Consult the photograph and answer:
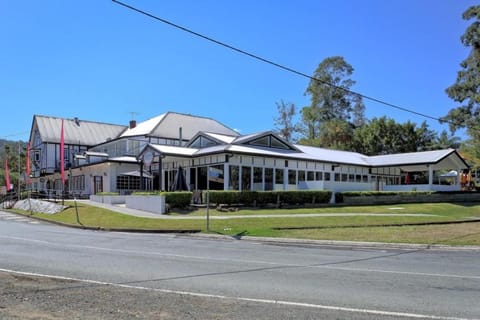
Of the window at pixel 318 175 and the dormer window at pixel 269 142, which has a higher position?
the dormer window at pixel 269 142

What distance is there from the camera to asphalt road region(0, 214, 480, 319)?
652 cm

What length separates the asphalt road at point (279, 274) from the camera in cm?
652

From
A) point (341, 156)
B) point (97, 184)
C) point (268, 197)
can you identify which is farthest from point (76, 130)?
point (268, 197)

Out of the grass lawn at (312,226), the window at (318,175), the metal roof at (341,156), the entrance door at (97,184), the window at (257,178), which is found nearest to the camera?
the grass lawn at (312,226)

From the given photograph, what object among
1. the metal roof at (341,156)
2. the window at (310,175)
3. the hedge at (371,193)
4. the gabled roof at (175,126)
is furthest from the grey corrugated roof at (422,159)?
the gabled roof at (175,126)

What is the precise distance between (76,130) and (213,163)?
36.6 meters

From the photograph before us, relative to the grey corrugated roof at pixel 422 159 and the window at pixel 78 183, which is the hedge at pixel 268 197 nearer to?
the grey corrugated roof at pixel 422 159

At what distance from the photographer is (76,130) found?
6234 centimetres

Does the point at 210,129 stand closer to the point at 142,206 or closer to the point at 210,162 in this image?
the point at 210,162

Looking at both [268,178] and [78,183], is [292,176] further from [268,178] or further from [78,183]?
[78,183]

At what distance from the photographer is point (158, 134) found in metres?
50.8

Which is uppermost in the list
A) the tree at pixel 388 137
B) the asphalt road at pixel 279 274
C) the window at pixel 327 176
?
the tree at pixel 388 137

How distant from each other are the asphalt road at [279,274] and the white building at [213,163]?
1173 cm

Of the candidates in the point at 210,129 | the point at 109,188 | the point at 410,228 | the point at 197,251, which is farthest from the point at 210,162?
the point at 210,129
